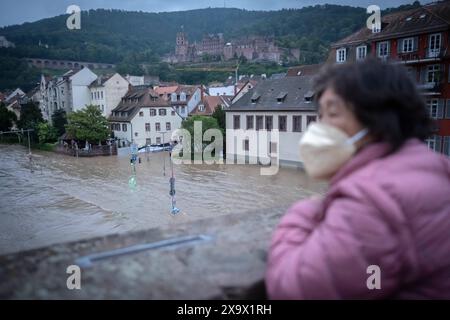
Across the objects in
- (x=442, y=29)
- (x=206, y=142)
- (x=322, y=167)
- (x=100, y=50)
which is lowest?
(x=206, y=142)

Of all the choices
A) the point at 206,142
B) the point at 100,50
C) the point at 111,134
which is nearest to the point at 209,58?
the point at 100,50

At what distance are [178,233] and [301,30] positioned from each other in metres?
150

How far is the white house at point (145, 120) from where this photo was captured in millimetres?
44969

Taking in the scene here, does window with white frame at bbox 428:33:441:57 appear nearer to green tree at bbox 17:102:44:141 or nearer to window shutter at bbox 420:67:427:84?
window shutter at bbox 420:67:427:84

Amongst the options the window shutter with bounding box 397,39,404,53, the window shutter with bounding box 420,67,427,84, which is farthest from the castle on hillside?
the window shutter with bounding box 420,67,427,84

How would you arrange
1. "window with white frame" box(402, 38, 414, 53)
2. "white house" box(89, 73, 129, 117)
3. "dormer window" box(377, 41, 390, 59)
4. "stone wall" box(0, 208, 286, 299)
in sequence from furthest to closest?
"white house" box(89, 73, 129, 117) < "dormer window" box(377, 41, 390, 59) < "window with white frame" box(402, 38, 414, 53) < "stone wall" box(0, 208, 286, 299)

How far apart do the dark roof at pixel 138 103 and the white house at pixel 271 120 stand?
1396cm

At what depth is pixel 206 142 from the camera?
36.8 metres

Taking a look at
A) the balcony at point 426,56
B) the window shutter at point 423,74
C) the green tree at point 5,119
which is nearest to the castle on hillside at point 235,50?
the green tree at point 5,119

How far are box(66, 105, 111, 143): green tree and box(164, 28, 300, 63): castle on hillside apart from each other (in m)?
85.9

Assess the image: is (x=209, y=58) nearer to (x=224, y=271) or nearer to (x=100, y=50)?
(x=100, y=50)

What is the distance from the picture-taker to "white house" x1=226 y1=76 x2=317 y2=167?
29.0 metres

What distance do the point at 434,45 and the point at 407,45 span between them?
70.4 inches

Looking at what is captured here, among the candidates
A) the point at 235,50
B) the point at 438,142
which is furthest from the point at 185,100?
the point at 235,50
